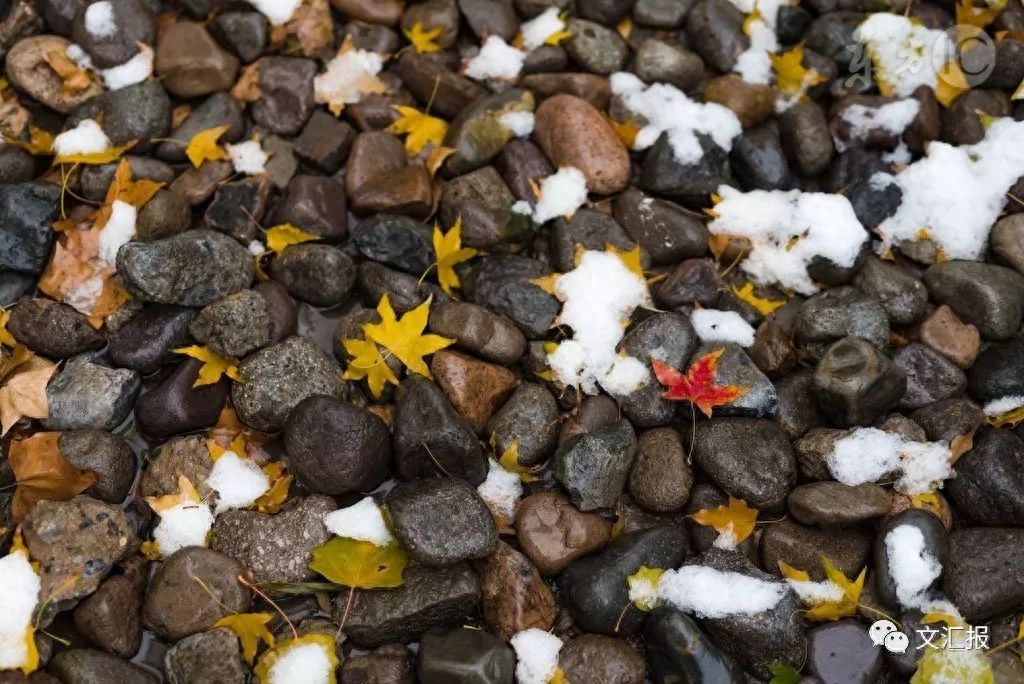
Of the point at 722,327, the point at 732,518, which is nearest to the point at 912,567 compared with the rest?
the point at 732,518

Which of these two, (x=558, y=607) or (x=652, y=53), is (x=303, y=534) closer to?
(x=558, y=607)

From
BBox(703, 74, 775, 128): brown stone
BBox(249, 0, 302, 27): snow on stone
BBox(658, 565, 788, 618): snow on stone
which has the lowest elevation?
BBox(658, 565, 788, 618): snow on stone

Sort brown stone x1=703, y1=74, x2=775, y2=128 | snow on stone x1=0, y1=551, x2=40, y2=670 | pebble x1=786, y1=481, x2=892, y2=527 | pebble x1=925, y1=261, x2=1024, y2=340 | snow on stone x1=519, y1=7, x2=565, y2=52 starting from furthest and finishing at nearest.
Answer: snow on stone x1=519, y1=7, x2=565, y2=52 → brown stone x1=703, y1=74, x2=775, y2=128 → pebble x1=925, y1=261, x2=1024, y2=340 → pebble x1=786, y1=481, x2=892, y2=527 → snow on stone x1=0, y1=551, x2=40, y2=670

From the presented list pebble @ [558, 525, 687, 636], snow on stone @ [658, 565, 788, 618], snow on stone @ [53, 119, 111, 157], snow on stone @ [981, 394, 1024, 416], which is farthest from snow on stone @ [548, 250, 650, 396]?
snow on stone @ [53, 119, 111, 157]

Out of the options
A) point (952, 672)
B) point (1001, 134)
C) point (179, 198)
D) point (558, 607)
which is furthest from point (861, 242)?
point (179, 198)

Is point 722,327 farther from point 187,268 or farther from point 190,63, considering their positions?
point 190,63

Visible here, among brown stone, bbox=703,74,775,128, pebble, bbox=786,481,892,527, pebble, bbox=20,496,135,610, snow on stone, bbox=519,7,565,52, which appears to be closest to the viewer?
pebble, bbox=20,496,135,610

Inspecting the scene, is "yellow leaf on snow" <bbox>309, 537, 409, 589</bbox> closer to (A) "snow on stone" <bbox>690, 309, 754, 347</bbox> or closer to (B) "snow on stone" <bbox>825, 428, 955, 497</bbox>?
(A) "snow on stone" <bbox>690, 309, 754, 347</bbox>
